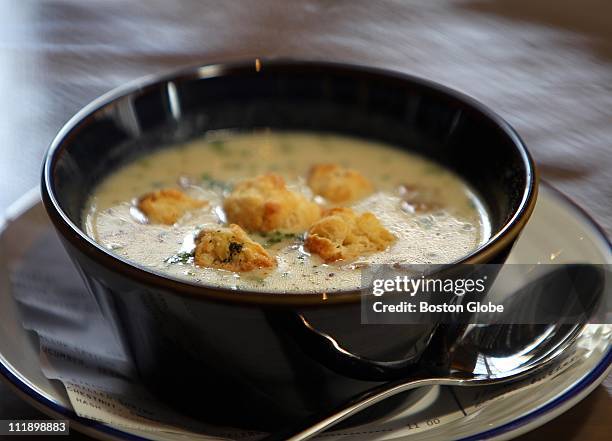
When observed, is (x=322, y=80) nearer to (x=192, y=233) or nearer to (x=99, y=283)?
(x=192, y=233)

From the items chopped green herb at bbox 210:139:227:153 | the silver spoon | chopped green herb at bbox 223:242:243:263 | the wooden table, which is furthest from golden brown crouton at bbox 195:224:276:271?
the wooden table

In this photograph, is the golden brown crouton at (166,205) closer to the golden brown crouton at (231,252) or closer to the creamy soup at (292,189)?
the creamy soup at (292,189)

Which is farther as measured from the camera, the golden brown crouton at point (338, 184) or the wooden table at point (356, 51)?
the wooden table at point (356, 51)

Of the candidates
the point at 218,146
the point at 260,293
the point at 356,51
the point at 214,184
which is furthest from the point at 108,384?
the point at 356,51

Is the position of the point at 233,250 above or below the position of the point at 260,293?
below

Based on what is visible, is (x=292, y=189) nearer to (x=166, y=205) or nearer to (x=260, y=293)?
(x=166, y=205)

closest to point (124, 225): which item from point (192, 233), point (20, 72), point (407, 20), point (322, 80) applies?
point (192, 233)

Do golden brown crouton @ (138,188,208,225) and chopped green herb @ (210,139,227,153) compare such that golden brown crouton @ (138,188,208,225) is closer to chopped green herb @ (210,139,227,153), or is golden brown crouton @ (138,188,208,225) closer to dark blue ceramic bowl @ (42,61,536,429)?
dark blue ceramic bowl @ (42,61,536,429)

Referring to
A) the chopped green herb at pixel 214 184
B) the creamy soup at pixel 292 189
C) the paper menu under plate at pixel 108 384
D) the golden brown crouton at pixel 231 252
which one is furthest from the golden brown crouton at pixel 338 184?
the paper menu under plate at pixel 108 384
